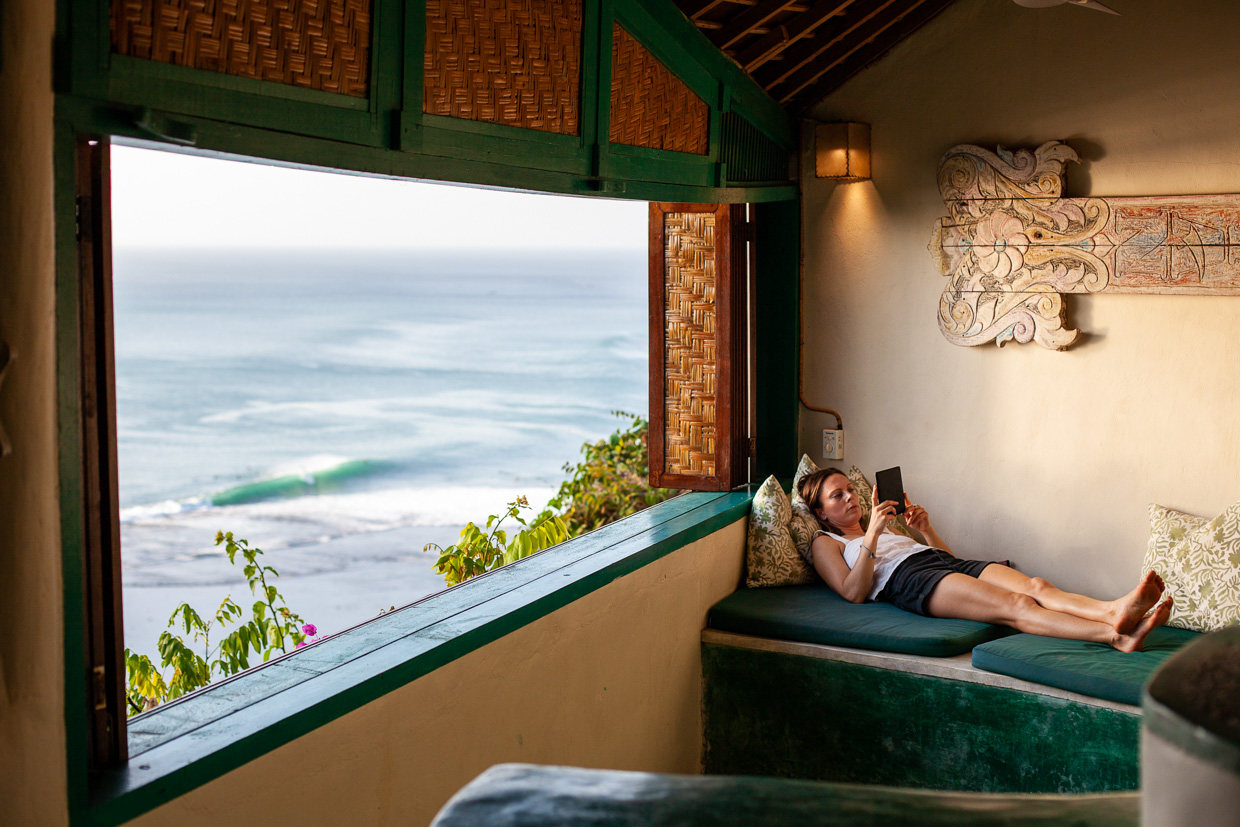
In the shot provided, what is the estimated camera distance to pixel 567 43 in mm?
2506

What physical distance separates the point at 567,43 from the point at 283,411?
23.3 meters

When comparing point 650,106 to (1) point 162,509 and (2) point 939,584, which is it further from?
(1) point 162,509

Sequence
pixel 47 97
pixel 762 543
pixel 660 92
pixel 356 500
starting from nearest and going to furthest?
pixel 47 97, pixel 660 92, pixel 762 543, pixel 356 500

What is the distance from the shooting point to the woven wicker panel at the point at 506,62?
6.90 feet

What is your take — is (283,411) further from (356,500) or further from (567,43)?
(567,43)

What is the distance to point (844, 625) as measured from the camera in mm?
3559

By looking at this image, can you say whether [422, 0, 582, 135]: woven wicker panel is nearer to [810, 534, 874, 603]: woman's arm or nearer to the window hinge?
the window hinge

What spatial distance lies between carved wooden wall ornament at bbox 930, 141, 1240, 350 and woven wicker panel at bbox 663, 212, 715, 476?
3.36ft

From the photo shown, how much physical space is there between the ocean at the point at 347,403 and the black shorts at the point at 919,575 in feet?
31.2

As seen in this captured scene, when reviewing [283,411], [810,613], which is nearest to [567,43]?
[810,613]

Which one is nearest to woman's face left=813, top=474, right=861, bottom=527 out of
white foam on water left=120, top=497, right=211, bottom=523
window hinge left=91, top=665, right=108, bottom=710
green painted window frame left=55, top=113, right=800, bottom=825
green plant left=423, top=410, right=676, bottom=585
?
green plant left=423, top=410, right=676, bottom=585

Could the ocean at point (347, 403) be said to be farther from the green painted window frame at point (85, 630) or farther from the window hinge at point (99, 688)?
the window hinge at point (99, 688)

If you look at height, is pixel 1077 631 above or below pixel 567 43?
below

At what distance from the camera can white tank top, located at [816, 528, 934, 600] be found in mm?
3906
